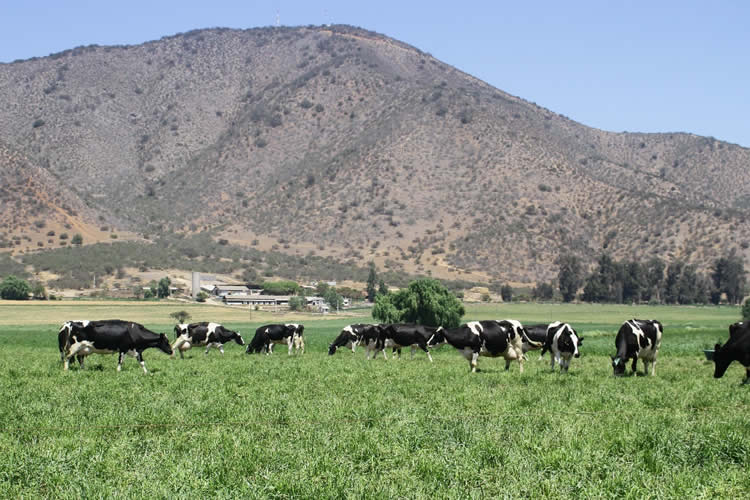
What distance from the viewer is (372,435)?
41.7 ft

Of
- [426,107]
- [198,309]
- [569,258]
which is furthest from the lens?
[426,107]

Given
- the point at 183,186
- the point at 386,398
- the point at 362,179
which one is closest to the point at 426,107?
the point at 362,179

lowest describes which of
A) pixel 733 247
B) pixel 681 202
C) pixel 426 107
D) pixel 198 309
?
pixel 198 309

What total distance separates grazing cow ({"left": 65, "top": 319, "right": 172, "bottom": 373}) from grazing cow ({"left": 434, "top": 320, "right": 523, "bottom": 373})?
1043 cm

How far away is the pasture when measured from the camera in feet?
32.5

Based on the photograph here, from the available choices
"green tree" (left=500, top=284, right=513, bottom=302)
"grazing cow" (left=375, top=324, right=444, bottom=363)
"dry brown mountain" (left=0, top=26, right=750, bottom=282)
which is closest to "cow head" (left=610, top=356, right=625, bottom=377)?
"grazing cow" (left=375, top=324, right=444, bottom=363)

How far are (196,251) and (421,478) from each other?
149 metres

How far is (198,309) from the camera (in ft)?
330

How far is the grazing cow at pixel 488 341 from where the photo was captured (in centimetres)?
2614

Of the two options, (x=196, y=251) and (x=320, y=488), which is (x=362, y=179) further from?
(x=320, y=488)

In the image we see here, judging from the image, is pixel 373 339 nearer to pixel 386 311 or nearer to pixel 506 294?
pixel 386 311

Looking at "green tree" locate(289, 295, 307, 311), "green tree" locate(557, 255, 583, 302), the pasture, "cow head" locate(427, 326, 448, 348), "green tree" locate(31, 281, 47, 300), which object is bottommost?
"green tree" locate(289, 295, 307, 311)

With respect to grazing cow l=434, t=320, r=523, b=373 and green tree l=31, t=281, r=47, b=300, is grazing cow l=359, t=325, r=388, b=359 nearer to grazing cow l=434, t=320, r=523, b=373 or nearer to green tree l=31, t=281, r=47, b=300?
grazing cow l=434, t=320, r=523, b=373

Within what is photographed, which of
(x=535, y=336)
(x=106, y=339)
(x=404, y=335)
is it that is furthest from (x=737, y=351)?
(x=106, y=339)
